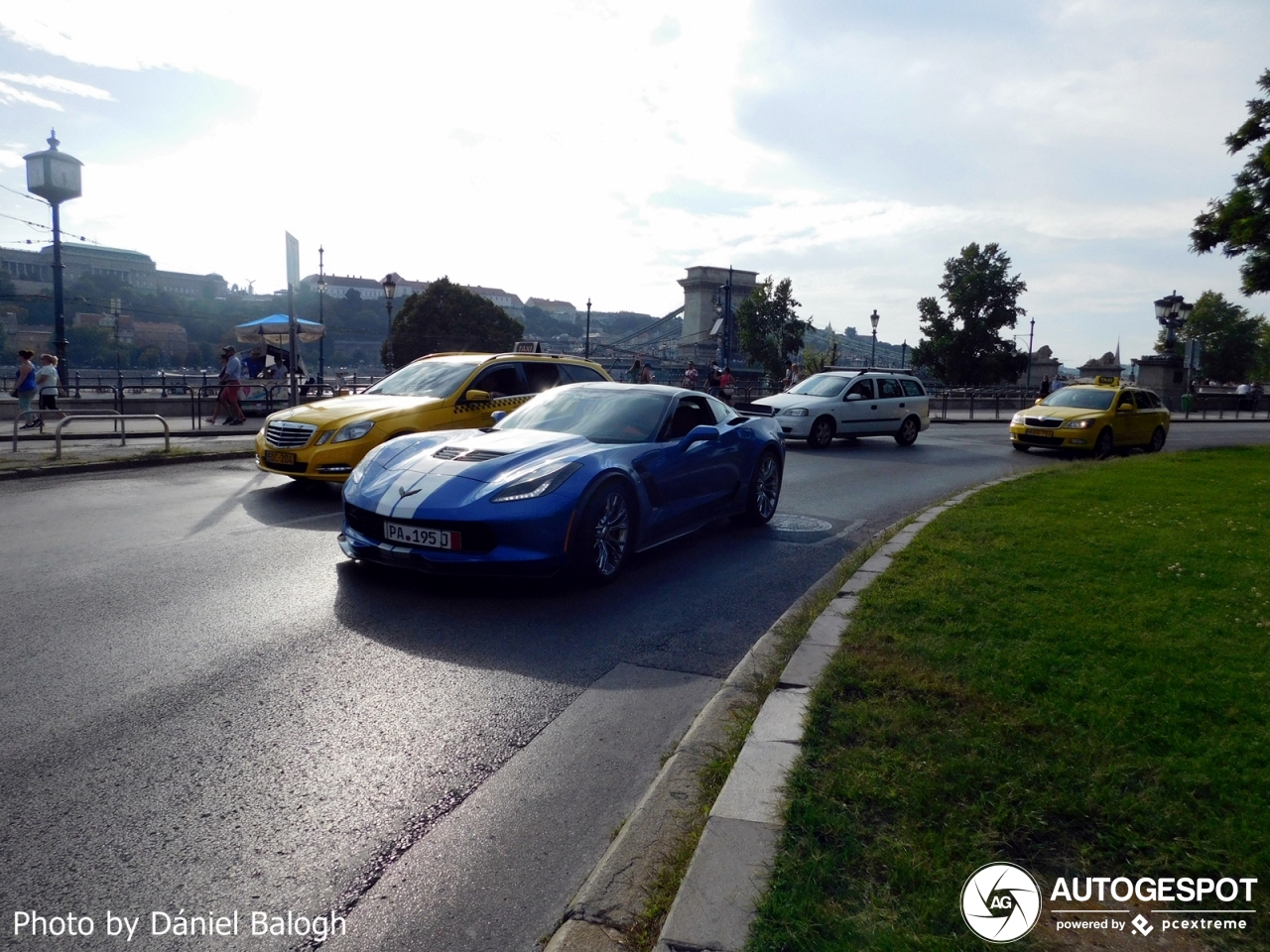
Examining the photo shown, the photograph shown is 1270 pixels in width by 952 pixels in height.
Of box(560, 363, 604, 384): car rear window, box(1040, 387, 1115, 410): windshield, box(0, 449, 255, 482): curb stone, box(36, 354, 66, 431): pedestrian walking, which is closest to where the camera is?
box(0, 449, 255, 482): curb stone

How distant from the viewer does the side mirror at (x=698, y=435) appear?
23.6 feet

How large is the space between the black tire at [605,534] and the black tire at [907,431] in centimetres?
1431

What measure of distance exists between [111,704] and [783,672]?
9.53 feet

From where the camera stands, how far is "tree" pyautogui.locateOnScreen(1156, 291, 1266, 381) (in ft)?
317

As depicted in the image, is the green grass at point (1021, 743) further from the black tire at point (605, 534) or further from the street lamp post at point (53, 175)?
the street lamp post at point (53, 175)

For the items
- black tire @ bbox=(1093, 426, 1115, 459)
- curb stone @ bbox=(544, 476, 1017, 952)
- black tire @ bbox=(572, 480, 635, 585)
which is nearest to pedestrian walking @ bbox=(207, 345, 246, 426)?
black tire @ bbox=(572, 480, 635, 585)

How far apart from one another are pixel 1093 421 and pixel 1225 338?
317 feet

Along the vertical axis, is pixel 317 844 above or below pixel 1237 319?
below

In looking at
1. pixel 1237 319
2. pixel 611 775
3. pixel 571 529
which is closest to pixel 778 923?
pixel 611 775

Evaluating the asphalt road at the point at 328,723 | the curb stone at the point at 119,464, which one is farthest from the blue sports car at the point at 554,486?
the curb stone at the point at 119,464

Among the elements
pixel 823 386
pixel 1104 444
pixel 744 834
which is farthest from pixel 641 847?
pixel 1104 444

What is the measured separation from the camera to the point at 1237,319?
323ft

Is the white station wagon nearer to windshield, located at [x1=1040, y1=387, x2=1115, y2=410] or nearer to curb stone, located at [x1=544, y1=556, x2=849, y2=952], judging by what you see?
windshield, located at [x1=1040, y1=387, x2=1115, y2=410]

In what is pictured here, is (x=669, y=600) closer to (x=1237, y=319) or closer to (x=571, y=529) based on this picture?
(x=571, y=529)
